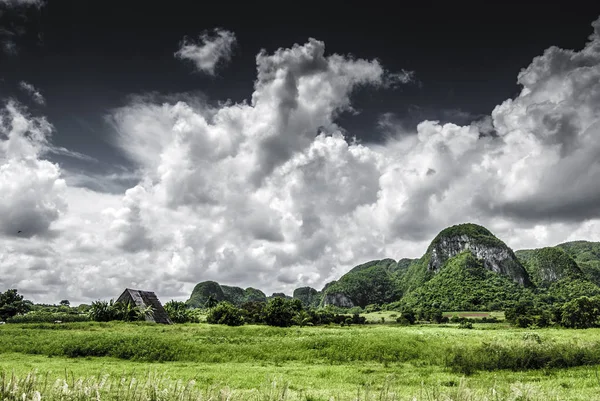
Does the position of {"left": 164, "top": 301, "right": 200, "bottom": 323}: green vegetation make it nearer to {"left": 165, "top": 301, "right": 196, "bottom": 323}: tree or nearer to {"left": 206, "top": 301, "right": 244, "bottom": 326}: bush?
{"left": 165, "top": 301, "right": 196, "bottom": 323}: tree

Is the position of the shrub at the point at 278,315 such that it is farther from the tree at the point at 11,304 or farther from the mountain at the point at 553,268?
the mountain at the point at 553,268

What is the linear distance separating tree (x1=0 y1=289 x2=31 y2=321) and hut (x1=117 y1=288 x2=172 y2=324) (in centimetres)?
3831

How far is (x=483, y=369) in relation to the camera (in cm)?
2259

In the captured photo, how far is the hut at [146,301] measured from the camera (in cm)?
5850

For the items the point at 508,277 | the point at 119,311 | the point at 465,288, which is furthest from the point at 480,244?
the point at 119,311

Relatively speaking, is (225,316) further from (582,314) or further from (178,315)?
(582,314)

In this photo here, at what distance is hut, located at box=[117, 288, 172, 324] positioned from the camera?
58.5 meters

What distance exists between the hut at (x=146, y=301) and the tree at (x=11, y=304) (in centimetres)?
3831

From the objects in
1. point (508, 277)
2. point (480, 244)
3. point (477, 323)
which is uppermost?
point (480, 244)

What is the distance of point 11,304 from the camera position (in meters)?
84.4

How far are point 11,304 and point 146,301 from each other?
4483 cm

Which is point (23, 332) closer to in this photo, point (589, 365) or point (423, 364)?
point (423, 364)

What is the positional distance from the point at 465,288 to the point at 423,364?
143694mm

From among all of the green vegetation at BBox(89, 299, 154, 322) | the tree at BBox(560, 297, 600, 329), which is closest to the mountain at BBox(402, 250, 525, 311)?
the tree at BBox(560, 297, 600, 329)
